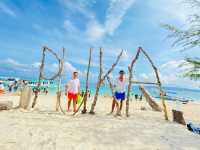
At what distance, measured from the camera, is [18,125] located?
21.9ft

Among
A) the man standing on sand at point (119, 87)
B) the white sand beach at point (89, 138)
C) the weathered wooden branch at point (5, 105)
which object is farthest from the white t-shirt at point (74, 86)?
the white sand beach at point (89, 138)

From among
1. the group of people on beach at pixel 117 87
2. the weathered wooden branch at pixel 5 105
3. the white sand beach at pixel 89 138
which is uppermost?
the group of people on beach at pixel 117 87

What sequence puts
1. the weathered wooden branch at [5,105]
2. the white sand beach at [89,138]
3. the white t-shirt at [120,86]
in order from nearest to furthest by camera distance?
the white sand beach at [89,138]
the weathered wooden branch at [5,105]
the white t-shirt at [120,86]

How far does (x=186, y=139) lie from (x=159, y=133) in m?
0.76

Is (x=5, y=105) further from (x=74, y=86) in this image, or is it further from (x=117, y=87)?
(x=117, y=87)

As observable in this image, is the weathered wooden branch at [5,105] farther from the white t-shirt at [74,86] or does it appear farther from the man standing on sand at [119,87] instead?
the man standing on sand at [119,87]

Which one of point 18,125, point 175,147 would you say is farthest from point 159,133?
point 18,125

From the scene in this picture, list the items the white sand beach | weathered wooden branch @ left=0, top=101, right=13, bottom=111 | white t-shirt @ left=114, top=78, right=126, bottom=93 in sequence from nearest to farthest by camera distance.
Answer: the white sand beach
weathered wooden branch @ left=0, top=101, right=13, bottom=111
white t-shirt @ left=114, top=78, right=126, bottom=93

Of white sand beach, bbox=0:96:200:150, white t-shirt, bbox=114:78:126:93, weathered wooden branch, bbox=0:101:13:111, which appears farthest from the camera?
white t-shirt, bbox=114:78:126:93

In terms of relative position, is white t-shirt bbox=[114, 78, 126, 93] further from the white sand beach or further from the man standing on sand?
the white sand beach

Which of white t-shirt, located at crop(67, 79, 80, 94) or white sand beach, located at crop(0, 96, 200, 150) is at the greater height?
white t-shirt, located at crop(67, 79, 80, 94)

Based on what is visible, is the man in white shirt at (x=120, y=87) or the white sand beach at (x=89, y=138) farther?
the man in white shirt at (x=120, y=87)

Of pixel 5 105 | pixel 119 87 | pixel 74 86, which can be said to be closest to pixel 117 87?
pixel 119 87

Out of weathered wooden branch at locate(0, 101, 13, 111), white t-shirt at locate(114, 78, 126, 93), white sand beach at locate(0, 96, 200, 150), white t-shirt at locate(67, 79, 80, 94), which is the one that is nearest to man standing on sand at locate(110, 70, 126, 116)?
white t-shirt at locate(114, 78, 126, 93)
